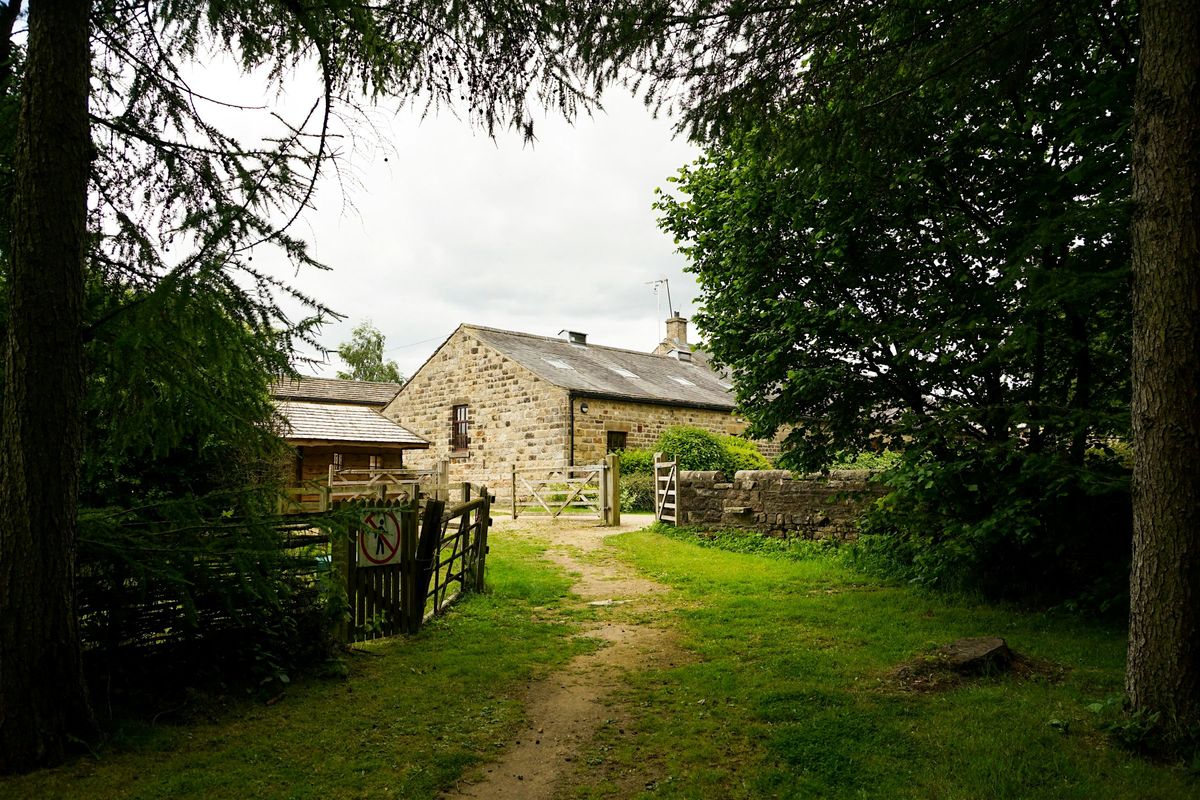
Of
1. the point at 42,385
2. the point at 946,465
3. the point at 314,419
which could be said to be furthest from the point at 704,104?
the point at 314,419

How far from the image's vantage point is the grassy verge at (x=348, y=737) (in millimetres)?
3529

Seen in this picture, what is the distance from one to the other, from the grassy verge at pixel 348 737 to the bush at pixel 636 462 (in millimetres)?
13828

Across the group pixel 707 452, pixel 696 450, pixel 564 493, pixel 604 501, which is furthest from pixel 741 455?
pixel 604 501

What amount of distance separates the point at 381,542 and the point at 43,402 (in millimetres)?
3063

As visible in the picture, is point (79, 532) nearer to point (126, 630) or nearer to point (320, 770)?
point (126, 630)

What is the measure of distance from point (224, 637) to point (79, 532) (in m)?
1.34

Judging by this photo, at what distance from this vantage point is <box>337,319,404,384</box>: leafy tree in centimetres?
4738

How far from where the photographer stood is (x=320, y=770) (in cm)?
376

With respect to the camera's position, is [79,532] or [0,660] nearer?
[0,660]

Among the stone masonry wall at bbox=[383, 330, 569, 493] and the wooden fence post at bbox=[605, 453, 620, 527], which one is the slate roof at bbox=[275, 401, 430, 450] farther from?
the wooden fence post at bbox=[605, 453, 620, 527]

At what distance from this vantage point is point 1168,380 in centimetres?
402

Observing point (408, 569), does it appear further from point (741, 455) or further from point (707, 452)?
point (741, 455)

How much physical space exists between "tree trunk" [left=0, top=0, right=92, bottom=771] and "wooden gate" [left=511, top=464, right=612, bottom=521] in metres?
13.0

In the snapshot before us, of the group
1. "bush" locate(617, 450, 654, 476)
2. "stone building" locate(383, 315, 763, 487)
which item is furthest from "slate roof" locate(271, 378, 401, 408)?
"bush" locate(617, 450, 654, 476)
